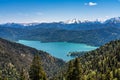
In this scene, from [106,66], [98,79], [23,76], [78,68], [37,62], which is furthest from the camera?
[106,66]

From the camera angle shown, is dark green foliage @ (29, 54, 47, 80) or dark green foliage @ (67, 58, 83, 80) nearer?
dark green foliage @ (67, 58, 83, 80)

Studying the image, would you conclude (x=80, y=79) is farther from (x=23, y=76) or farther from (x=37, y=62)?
(x=23, y=76)

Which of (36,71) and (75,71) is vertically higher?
(75,71)

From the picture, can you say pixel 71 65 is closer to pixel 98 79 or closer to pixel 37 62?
pixel 37 62

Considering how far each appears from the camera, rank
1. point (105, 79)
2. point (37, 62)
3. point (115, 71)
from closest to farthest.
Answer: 1. point (37, 62)
2. point (105, 79)
3. point (115, 71)

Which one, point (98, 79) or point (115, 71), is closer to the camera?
point (98, 79)

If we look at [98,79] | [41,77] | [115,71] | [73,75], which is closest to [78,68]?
[73,75]

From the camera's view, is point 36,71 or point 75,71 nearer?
point 75,71

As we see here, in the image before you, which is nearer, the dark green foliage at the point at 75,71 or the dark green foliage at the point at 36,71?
the dark green foliage at the point at 75,71

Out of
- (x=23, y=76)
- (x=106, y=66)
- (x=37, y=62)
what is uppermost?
(x=37, y=62)

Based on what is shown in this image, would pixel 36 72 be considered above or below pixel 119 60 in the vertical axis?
above
